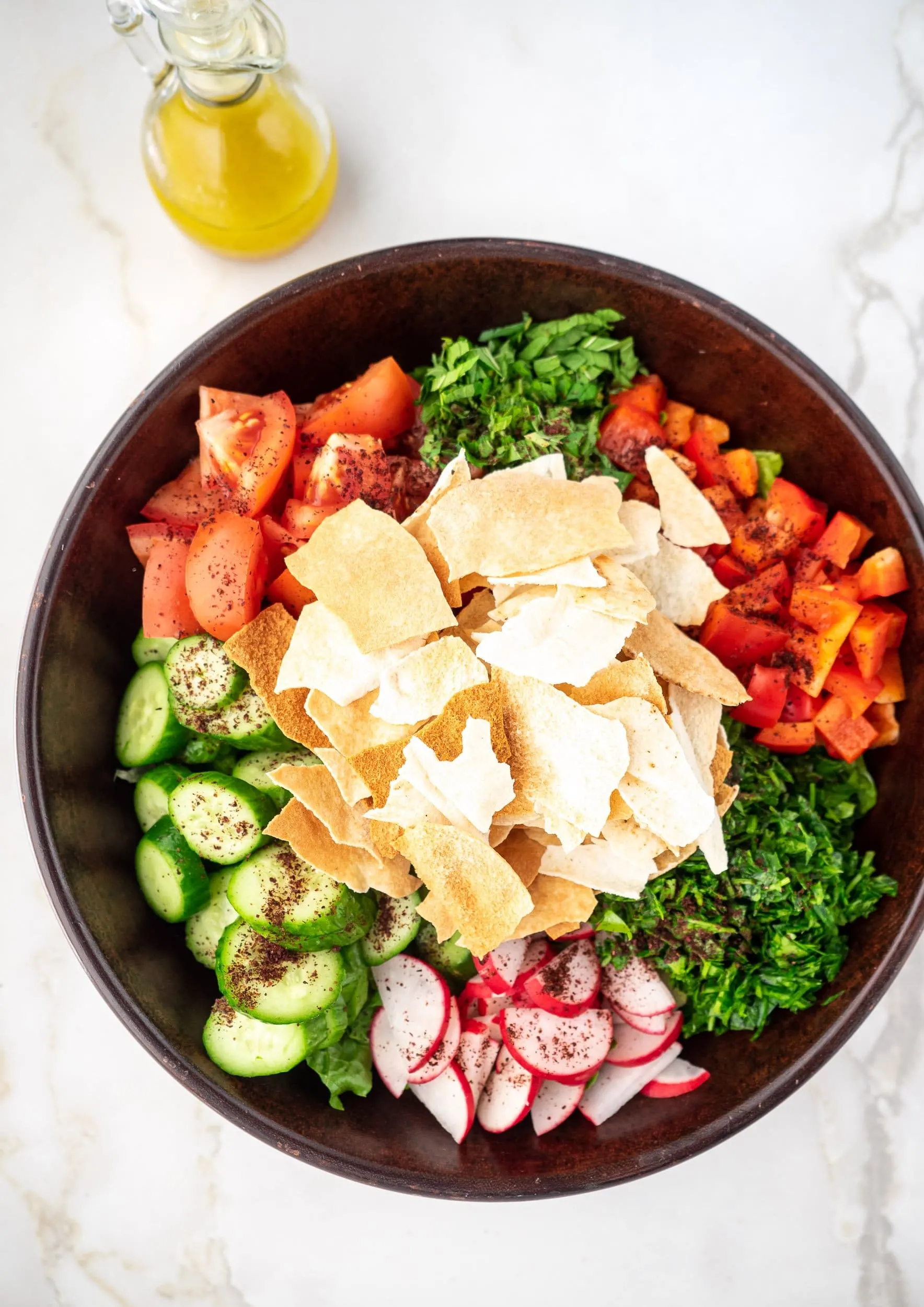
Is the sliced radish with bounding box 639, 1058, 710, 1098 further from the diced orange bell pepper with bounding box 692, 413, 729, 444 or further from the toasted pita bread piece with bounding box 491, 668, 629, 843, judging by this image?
the diced orange bell pepper with bounding box 692, 413, 729, 444

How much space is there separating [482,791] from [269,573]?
68 cm

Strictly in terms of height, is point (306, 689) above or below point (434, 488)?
below

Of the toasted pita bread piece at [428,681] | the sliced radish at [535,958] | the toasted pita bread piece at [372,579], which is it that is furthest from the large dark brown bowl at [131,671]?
the toasted pita bread piece at [428,681]

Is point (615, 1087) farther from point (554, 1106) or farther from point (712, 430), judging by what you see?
point (712, 430)

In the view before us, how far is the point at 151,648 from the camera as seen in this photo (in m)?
2.10

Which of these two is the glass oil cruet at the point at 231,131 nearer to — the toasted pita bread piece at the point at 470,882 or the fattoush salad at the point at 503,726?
the fattoush salad at the point at 503,726

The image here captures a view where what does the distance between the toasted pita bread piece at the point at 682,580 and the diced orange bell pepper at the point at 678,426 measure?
300 mm

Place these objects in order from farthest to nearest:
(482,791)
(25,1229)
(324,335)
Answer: (25,1229) < (324,335) < (482,791)

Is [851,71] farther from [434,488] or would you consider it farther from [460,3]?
[434,488]

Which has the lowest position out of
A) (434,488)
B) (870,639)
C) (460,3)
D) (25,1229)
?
(25,1229)

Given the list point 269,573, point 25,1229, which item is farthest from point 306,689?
point 25,1229

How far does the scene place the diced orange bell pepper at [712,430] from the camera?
221cm

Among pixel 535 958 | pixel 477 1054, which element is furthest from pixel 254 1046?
pixel 535 958

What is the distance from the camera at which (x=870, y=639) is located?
203cm
